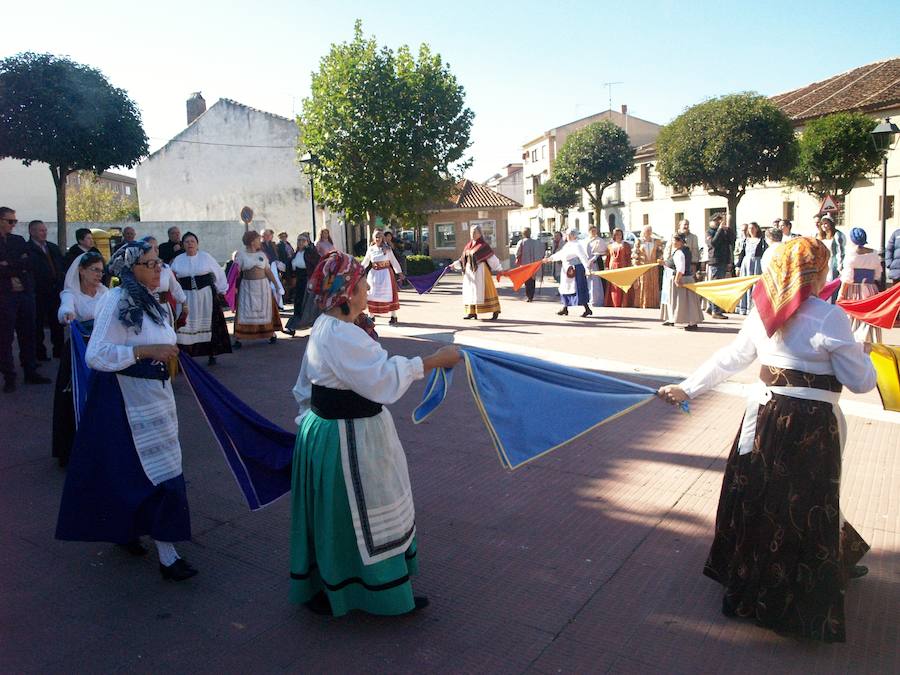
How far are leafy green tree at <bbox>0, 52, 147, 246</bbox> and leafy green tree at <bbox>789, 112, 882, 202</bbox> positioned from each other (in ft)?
78.2

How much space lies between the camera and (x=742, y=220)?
41562 millimetres

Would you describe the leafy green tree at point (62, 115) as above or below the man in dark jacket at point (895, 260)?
above

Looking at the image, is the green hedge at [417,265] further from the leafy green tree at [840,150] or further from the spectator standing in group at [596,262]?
the leafy green tree at [840,150]

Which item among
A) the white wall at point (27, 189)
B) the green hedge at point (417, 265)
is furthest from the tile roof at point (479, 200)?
the white wall at point (27, 189)

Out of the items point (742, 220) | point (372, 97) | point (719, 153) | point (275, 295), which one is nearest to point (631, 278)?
point (275, 295)

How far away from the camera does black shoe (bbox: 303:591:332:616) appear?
12.3 feet

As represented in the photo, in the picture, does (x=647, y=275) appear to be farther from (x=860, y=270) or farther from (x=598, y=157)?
(x=598, y=157)

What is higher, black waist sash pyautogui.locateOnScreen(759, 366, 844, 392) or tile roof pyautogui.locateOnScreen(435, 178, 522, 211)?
tile roof pyautogui.locateOnScreen(435, 178, 522, 211)

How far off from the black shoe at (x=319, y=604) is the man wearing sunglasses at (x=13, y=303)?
7.27 meters

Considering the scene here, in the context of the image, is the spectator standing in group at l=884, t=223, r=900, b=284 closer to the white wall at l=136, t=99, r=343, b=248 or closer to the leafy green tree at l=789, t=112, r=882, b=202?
the leafy green tree at l=789, t=112, r=882, b=202

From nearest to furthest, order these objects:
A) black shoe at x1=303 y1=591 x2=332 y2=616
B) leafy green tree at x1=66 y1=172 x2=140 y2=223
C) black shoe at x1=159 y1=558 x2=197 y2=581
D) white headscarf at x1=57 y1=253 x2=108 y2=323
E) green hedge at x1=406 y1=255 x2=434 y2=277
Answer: black shoe at x1=303 y1=591 x2=332 y2=616 → black shoe at x1=159 y1=558 x2=197 y2=581 → white headscarf at x1=57 y1=253 x2=108 y2=323 → green hedge at x1=406 y1=255 x2=434 y2=277 → leafy green tree at x1=66 y1=172 x2=140 y2=223

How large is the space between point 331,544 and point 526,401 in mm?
1260

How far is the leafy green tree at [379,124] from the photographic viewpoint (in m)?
23.3

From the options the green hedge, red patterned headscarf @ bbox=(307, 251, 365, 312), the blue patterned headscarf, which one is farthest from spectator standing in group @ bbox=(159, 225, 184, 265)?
the green hedge
